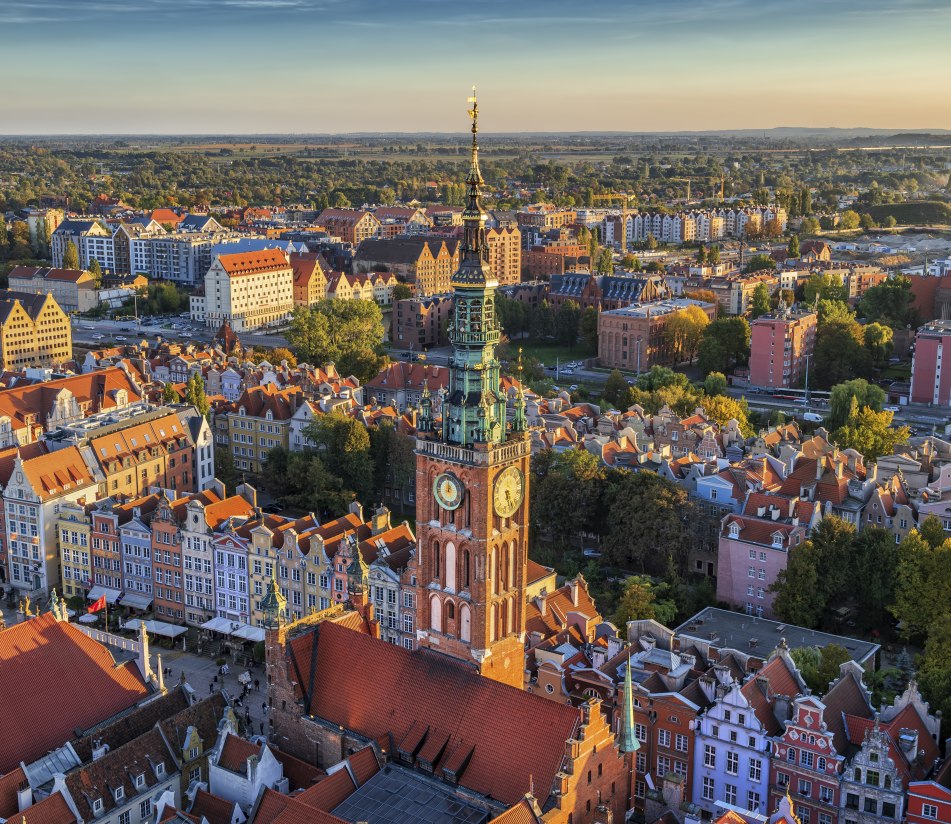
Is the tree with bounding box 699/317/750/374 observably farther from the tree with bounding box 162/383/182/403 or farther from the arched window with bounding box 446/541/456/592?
the arched window with bounding box 446/541/456/592

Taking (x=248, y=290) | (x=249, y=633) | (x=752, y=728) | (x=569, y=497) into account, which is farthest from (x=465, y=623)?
(x=248, y=290)

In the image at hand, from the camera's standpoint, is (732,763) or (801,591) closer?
(732,763)

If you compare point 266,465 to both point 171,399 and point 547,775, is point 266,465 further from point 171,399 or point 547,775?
point 547,775

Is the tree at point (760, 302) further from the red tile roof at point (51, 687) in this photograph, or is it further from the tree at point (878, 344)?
the red tile roof at point (51, 687)

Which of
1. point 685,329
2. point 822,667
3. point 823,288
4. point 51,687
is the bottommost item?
point 822,667

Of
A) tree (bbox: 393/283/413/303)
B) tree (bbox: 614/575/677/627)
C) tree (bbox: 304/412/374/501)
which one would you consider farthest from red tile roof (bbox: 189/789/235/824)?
tree (bbox: 393/283/413/303)

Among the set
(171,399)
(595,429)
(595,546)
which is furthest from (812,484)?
(171,399)

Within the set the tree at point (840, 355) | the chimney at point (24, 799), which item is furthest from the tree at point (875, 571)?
the tree at point (840, 355)

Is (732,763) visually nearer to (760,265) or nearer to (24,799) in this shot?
(24,799)
